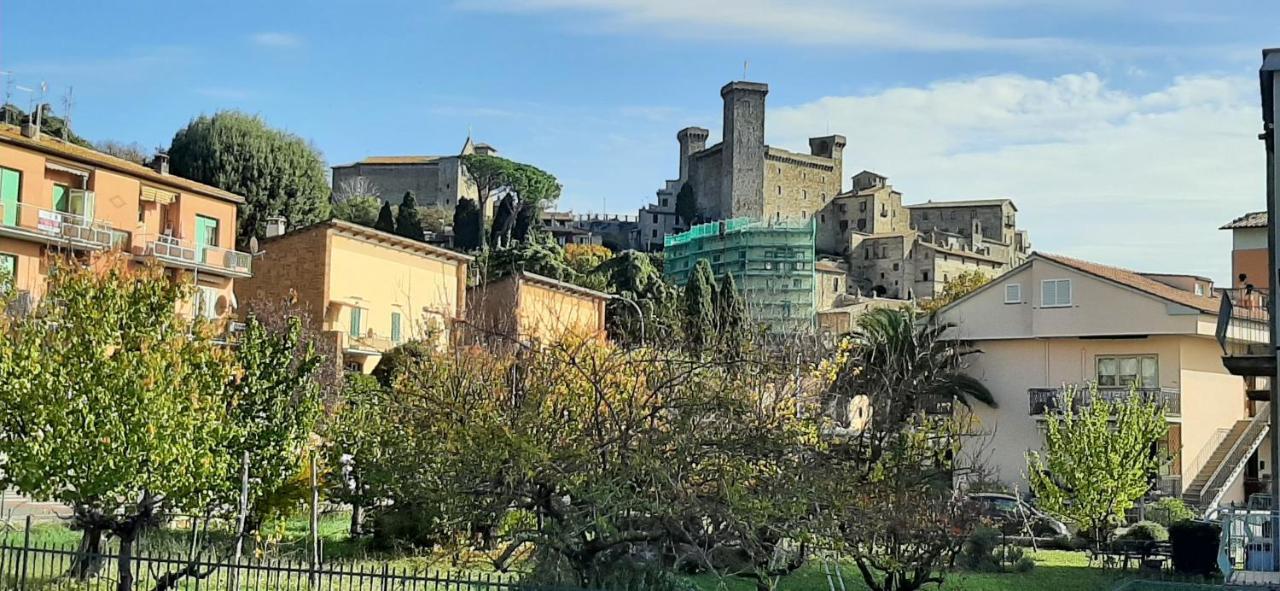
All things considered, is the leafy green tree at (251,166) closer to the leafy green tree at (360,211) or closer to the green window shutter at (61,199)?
the leafy green tree at (360,211)

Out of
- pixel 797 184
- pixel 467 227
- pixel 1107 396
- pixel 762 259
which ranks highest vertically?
pixel 797 184

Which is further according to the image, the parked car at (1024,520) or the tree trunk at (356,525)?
the parked car at (1024,520)

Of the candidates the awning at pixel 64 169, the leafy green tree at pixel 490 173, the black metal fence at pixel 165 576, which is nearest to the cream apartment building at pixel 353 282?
the awning at pixel 64 169

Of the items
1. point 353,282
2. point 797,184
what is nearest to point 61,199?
point 353,282

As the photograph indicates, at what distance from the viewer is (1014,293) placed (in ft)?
133

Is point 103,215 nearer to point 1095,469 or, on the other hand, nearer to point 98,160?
point 98,160

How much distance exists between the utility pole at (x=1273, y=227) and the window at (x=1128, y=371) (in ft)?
57.7

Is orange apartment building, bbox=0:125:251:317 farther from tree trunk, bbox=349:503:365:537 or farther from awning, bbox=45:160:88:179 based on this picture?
tree trunk, bbox=349:503:365:537

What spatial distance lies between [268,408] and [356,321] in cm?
3062

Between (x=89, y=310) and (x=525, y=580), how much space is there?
20.1 feet

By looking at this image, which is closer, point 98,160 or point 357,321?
point 98,160

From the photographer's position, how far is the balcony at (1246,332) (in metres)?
19.9

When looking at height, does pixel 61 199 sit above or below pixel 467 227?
below

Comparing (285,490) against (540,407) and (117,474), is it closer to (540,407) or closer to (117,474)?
(117,474)
